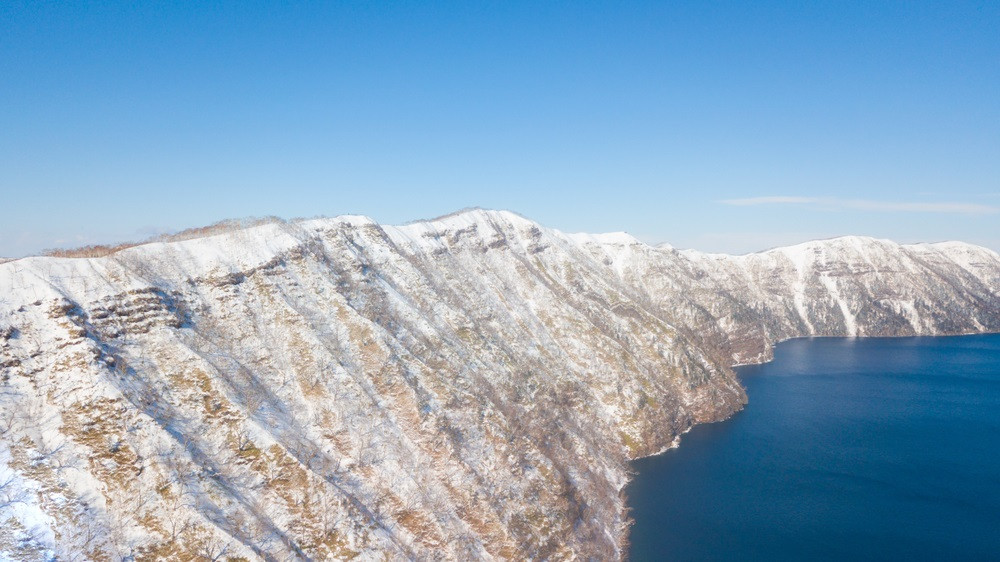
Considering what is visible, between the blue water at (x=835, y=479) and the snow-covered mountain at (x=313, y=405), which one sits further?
the blue water at (x=835, y=479)

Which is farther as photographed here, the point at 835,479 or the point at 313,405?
the point at 835,479

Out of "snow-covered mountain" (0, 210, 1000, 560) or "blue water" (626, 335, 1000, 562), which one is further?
"blue water" (626, 335, 1000, 562)

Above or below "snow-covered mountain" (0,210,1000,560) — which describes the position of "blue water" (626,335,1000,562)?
below

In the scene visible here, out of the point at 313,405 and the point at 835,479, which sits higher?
the point at 313,405

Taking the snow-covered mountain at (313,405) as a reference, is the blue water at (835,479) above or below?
below

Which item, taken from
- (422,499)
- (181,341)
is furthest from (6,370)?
(422,499)
